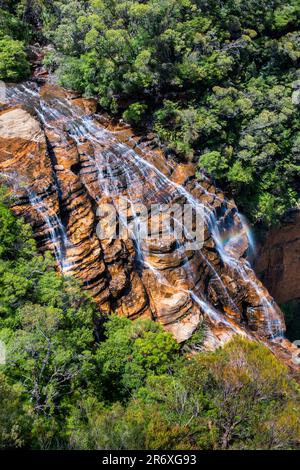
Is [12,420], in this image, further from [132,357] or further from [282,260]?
[282,260]

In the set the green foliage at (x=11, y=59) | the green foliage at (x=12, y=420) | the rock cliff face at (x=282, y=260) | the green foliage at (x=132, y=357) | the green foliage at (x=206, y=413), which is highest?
the green foliage at (x=11, y=59)

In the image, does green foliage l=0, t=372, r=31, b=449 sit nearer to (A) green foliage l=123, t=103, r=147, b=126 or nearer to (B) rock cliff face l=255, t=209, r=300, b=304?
(A) green foliage l=123, t=103, r=147, b=126

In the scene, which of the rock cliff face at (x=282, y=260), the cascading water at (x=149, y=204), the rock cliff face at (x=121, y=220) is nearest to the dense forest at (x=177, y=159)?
the rock cliff face at (x=121, y=220)

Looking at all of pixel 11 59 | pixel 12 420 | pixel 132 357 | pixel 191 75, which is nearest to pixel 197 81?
pixel 191 75

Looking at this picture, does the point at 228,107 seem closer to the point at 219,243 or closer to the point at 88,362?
the point at 219,243

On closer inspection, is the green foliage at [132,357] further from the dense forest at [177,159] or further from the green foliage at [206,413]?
the green foliage at [206,413]

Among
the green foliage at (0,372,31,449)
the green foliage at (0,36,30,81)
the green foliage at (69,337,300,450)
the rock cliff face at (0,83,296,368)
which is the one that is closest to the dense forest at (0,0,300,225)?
the green foliage at (0,36,30,81)
